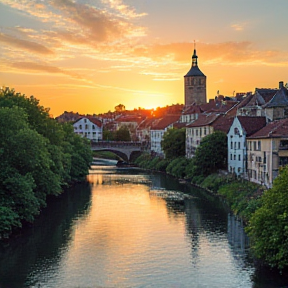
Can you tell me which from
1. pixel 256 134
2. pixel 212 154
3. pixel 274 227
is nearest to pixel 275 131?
pixel 256 134

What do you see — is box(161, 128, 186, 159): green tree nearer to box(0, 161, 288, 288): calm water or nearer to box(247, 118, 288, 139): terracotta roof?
box(0, 161, 288, 288): calm water

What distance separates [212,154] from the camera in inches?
2527

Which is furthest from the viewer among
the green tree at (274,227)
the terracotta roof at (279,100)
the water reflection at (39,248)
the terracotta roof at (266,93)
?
the terracotta roof at (266,93)

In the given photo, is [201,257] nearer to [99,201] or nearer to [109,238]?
[109,238]

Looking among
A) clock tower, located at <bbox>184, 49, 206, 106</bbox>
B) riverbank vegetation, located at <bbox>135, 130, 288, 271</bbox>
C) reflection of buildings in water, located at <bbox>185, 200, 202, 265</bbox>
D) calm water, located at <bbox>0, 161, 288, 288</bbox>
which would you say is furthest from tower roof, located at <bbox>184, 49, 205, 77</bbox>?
reflection of buildings in water, located at <bbox>185, 200, 202, 265</bbox>

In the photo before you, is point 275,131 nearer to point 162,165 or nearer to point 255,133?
point 255,133

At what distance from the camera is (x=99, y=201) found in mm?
53688

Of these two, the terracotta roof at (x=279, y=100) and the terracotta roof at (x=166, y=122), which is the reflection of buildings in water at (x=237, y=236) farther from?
the terracotta roof at (x=166, y=122)

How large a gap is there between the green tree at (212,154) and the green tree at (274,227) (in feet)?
114

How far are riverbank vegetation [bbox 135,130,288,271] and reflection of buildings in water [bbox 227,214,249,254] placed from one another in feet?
2.57

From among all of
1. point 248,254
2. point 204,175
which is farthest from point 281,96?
point 248,254

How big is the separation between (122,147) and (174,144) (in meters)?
23.2

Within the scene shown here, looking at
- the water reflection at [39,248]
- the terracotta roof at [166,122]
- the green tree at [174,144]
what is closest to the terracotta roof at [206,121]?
the green tree at [174,144]

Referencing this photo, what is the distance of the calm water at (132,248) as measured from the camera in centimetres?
2662
